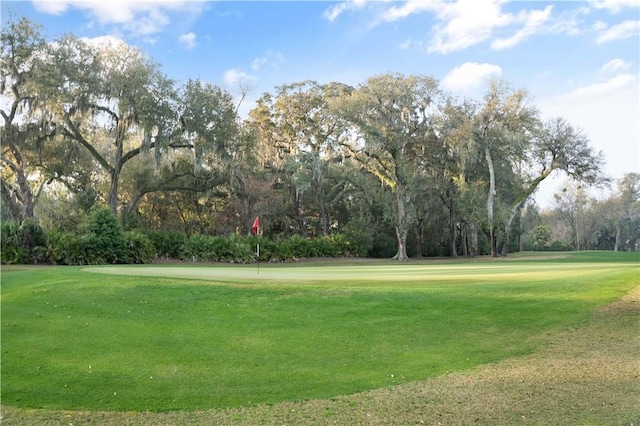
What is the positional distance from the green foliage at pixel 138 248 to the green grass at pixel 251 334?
37.4ft

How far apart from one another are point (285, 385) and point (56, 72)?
2839 centimetres

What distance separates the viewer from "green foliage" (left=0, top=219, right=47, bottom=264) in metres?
22.0

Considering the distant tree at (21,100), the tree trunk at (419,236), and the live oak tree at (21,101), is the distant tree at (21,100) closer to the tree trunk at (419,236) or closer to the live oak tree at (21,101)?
the live oak tree at (21,101)

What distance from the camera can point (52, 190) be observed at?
39188mm

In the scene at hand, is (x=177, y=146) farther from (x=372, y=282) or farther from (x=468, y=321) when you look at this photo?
(x=468, y=321)

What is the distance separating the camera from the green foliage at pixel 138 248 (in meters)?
24.1

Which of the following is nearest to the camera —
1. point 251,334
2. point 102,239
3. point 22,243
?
point 251,334

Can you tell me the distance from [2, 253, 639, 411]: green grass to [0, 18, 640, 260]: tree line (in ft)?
66.6

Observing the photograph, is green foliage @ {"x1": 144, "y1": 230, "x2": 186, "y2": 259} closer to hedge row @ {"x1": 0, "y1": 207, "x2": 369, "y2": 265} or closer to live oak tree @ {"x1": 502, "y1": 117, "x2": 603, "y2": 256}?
hedge row @ {"x1": 0, "y1": 207, "x2": 369, "y2": 265}

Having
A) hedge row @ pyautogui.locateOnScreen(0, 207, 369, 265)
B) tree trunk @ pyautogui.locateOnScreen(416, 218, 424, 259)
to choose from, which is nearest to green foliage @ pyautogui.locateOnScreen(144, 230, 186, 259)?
hedge row @ pyautogui.locateOnScreen(0, 207, 369, 265)

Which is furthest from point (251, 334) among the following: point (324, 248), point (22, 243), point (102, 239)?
point (324, 248)

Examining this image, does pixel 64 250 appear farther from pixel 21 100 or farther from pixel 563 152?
pixel 563 152

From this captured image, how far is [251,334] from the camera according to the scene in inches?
328

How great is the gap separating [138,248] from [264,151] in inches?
680
